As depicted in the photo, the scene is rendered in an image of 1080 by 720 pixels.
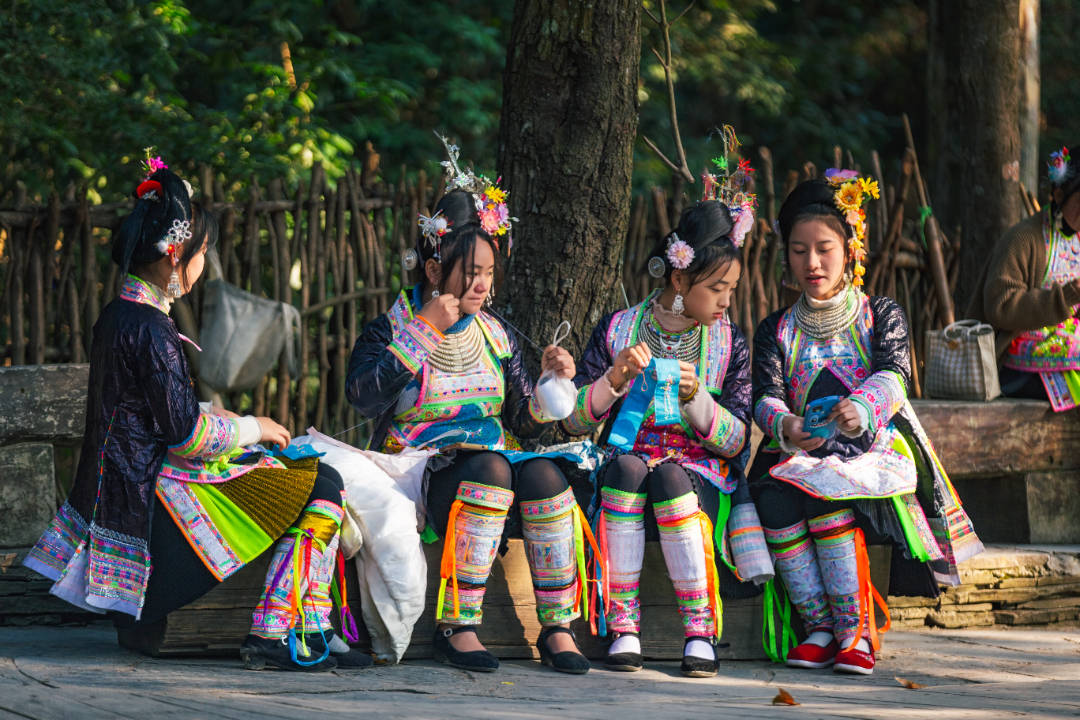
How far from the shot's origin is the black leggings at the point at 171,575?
11.4 feet

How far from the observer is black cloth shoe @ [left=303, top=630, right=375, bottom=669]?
11.7ft

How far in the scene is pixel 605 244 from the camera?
16.0 feet

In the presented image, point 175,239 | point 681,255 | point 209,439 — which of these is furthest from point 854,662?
point 175,239

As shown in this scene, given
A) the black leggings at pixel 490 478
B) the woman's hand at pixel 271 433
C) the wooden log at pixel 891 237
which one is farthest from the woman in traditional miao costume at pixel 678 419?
the wooden log at pixel 891 237

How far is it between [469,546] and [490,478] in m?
0.21

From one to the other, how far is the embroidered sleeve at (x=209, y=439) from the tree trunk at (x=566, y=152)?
159 centimetres

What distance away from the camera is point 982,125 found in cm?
768

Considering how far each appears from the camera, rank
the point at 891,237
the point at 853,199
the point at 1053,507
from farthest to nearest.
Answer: the point at 891,237 < the point at 1053,507 < the point at 853,199

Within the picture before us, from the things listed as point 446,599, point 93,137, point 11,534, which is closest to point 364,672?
point 446,599

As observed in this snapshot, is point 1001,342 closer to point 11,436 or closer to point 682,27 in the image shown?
point 11,436

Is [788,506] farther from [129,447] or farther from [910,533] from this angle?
[129,447]

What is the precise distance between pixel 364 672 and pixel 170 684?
21.8 inches

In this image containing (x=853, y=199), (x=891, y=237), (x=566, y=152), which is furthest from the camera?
(x=891, y=237)

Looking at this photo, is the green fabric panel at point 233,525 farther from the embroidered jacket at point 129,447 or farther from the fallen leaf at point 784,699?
the fallen leaf at point 784,699
